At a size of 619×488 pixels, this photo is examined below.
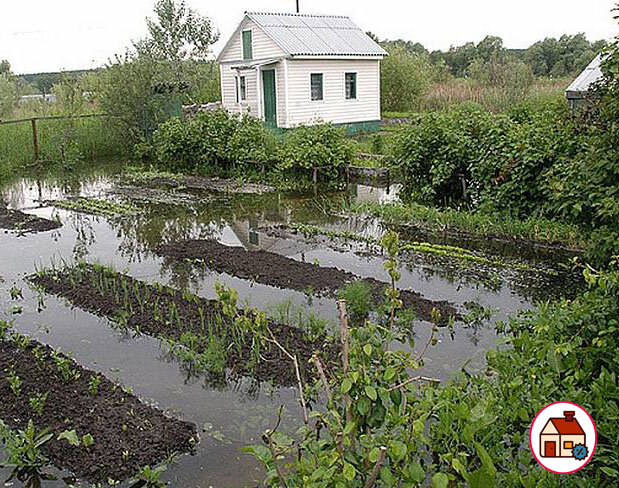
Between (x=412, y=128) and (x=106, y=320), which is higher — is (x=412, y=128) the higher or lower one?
the higher one

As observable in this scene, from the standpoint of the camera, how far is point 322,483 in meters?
2.67

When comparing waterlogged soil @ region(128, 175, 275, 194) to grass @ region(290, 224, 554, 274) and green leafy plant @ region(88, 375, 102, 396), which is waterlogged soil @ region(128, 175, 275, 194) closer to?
grass @ region(290, 224, 554, 274)

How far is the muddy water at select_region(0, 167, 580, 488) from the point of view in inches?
207

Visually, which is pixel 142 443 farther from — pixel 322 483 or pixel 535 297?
pixel 535 297

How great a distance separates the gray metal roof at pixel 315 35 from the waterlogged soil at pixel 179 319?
15.7m

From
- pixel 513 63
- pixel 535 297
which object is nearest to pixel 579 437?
pixel 535 297

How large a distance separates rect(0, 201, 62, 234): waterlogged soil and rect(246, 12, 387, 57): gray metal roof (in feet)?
39.6

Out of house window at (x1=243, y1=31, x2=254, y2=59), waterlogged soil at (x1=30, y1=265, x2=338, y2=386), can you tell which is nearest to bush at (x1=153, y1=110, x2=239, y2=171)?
house window at (x1=243, y1=31, x2=254, y2=59)

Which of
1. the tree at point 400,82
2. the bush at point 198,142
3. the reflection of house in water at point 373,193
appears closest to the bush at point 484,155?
the reflection of house in water at point 373,193

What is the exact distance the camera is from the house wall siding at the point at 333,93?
23.1 meters

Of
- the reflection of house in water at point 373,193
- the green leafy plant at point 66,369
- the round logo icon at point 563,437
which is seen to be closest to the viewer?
the round logo icon at point 563,437

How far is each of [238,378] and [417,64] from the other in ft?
88.0

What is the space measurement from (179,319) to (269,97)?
17.5m

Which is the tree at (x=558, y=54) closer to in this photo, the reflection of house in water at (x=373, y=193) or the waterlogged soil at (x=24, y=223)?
the reflection of house in water at (x=373, y=193)
